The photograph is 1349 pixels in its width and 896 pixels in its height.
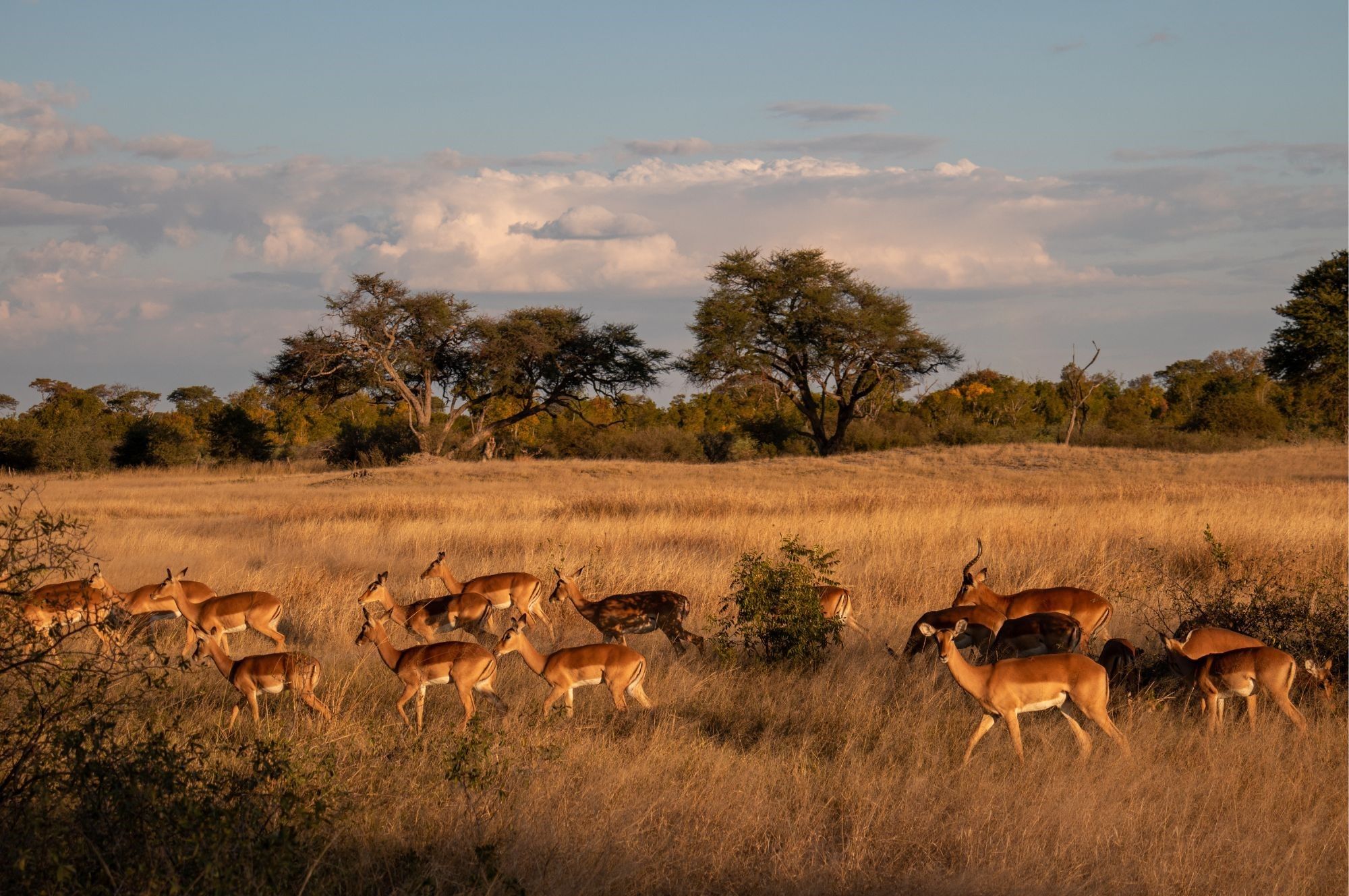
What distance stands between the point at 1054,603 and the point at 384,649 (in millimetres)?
5452

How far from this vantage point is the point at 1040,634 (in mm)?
8414

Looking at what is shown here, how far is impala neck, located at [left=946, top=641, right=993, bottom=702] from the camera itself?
6.70 meters

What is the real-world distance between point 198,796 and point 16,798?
2.46 ft

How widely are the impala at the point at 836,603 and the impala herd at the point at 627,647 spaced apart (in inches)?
0.6

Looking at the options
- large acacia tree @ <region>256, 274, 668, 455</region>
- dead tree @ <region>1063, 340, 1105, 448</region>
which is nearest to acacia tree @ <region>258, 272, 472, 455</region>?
large acacia tree @ <region>256, 274, 668, 455</region>

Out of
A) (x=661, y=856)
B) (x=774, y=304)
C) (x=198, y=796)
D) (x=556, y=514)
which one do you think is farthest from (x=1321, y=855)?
(x=774, y=304)

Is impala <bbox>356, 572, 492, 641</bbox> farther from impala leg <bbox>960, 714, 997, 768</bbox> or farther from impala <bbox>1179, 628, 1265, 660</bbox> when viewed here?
impala <bbox>1179, 628, 1265, 660</bbox>

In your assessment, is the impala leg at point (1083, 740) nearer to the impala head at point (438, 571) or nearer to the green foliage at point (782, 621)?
the green foliage at point (782, 621)

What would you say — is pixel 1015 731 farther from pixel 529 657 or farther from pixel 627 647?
pixel 529 657

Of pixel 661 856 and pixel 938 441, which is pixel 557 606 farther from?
pixel 938 441

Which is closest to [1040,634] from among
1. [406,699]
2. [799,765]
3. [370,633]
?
[799,765]

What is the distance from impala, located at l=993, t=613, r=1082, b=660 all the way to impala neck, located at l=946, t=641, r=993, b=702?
182 centimetres

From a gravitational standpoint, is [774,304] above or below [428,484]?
above

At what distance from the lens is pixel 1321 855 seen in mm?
5492
